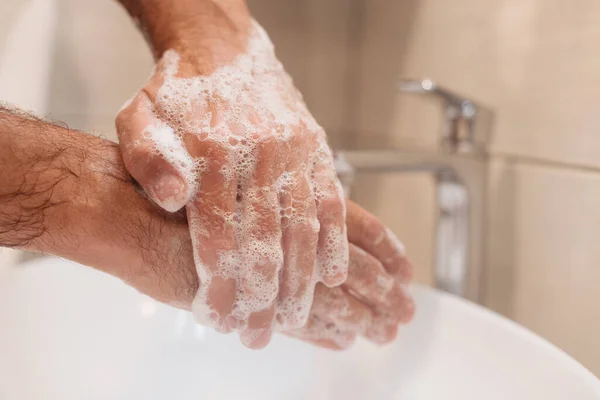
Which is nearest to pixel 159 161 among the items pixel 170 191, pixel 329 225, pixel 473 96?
pixel 170 191

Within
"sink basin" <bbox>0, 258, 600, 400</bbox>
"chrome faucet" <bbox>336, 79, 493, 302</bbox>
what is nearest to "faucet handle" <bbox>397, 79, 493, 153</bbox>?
"chrome faucet" <bbox>336, 79, 493, 302</bbox>

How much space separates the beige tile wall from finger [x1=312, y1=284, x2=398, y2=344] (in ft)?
0.70

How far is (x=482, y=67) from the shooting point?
0.75m

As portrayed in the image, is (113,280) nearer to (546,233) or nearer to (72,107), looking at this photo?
(72,107)

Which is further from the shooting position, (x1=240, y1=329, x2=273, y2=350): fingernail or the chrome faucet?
the chrome faucet

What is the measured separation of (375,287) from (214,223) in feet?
0.64

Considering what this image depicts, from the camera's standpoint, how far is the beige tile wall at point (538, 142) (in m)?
0.59

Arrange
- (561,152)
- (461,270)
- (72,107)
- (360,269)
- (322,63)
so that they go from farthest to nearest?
1. (322,63)
2. (72,107)
3. (461,270)
4. (561,152)
5. (360,269)

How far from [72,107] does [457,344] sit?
745 millimetres

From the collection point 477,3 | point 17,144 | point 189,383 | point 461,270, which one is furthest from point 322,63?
point 17,144

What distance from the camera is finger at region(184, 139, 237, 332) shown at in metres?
0.41

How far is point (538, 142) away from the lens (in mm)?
656

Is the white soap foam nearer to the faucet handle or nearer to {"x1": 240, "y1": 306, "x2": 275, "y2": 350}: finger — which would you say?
{"x1": 240, "y1": 306, "x2": 275, "y2": 350}: finger

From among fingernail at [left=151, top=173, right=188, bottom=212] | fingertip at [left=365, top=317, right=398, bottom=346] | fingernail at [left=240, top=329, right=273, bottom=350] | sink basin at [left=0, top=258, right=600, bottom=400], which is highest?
fingernail at [left=151, top=173, right=188, bottom=212]
